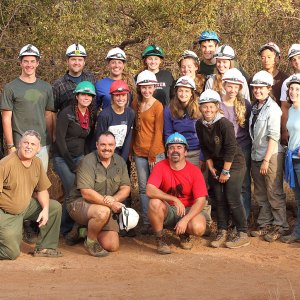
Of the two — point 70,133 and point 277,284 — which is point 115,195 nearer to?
point 70,133

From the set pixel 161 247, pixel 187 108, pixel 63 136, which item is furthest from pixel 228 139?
pixel 63 136

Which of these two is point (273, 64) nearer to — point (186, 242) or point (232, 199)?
point (232, 199)

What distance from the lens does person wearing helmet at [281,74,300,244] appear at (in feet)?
30.0

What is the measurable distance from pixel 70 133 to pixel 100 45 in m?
2.35

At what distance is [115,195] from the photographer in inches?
358

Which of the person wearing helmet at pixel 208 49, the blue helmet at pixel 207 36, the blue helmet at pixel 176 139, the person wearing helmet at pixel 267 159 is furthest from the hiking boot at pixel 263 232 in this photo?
the blue helmet at pixel 207 36

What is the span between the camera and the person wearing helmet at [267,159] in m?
9.27

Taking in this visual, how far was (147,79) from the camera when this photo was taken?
9281 millimetres

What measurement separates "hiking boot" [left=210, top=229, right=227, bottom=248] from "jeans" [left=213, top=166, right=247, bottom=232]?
111 mm

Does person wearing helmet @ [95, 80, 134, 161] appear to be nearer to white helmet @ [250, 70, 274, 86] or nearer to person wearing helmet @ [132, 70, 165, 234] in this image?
person wearing helmet @ [132, 70, 165, 234]

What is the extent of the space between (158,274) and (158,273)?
5cm

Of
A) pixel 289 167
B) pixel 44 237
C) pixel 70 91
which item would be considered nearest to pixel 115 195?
pixel 44 237

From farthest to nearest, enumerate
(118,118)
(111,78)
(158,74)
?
(158,74), (111,78), (118,118)

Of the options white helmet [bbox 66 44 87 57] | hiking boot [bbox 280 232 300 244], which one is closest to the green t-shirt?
white helmet [bbox 66 44 87 57]
